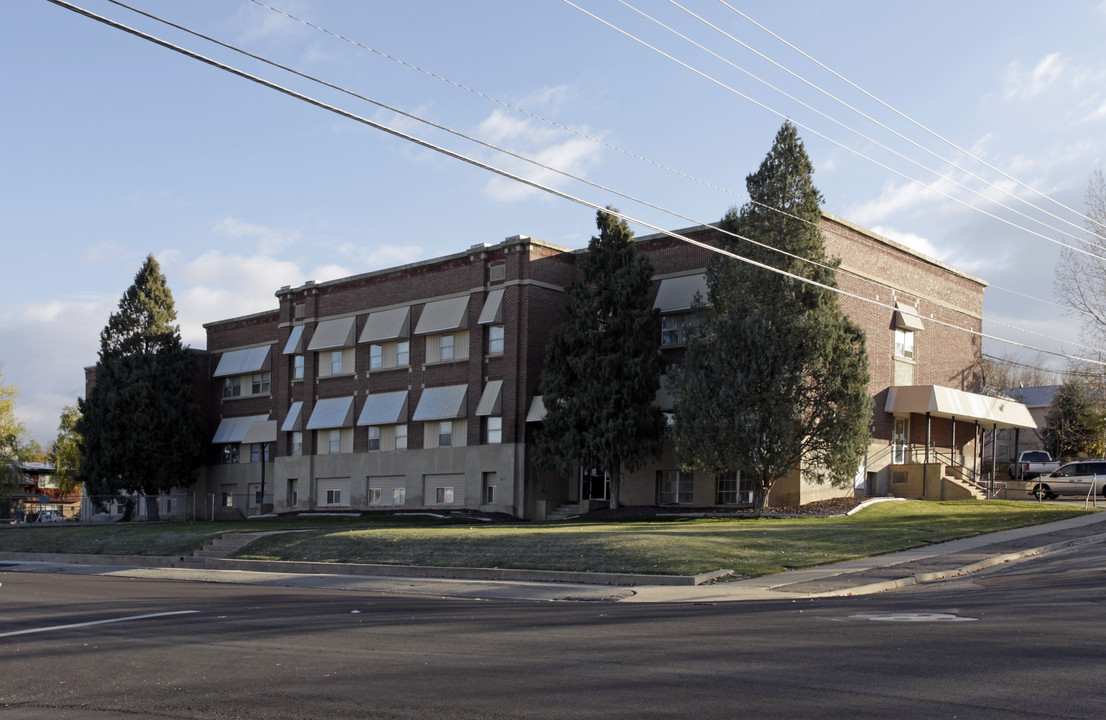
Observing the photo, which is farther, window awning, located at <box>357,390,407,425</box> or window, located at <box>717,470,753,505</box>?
window awning, located at <box>357,390,407,425</box>

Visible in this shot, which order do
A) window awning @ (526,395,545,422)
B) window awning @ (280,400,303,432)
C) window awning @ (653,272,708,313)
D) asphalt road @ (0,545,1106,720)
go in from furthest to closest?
window awning @ (280,400,303,432) < window awning @ (526,395,545,422) < window awning @ (653,272,708,313) < asphalt road @ (0,545,1106,720)

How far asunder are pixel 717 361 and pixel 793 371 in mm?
2473

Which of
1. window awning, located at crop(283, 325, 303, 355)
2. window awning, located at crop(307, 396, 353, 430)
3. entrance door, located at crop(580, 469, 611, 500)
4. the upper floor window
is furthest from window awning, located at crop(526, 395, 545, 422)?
the upper floor window

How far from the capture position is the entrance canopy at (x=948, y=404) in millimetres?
39906

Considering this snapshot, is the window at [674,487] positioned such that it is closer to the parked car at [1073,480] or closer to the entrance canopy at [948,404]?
the entrance canopy at [948,404]

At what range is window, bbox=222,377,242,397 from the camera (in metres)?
58.0

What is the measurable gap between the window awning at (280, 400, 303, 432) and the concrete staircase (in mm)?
17004

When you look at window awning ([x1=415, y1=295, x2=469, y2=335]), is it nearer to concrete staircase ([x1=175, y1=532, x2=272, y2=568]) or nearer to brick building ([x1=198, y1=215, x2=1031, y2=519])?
brick building ([x1=198, y1=215, x2=1031, y2=519])

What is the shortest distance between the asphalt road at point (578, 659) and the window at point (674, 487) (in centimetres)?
2299

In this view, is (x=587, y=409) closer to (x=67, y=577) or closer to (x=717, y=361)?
(x=717, y=361)

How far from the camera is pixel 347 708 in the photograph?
8445 millimetres

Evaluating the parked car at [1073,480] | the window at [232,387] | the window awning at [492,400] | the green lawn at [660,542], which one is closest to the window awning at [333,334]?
the window awning at [492,400]

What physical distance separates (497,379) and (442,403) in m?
3.33

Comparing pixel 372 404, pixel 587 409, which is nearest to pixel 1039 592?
pixel 587 409
